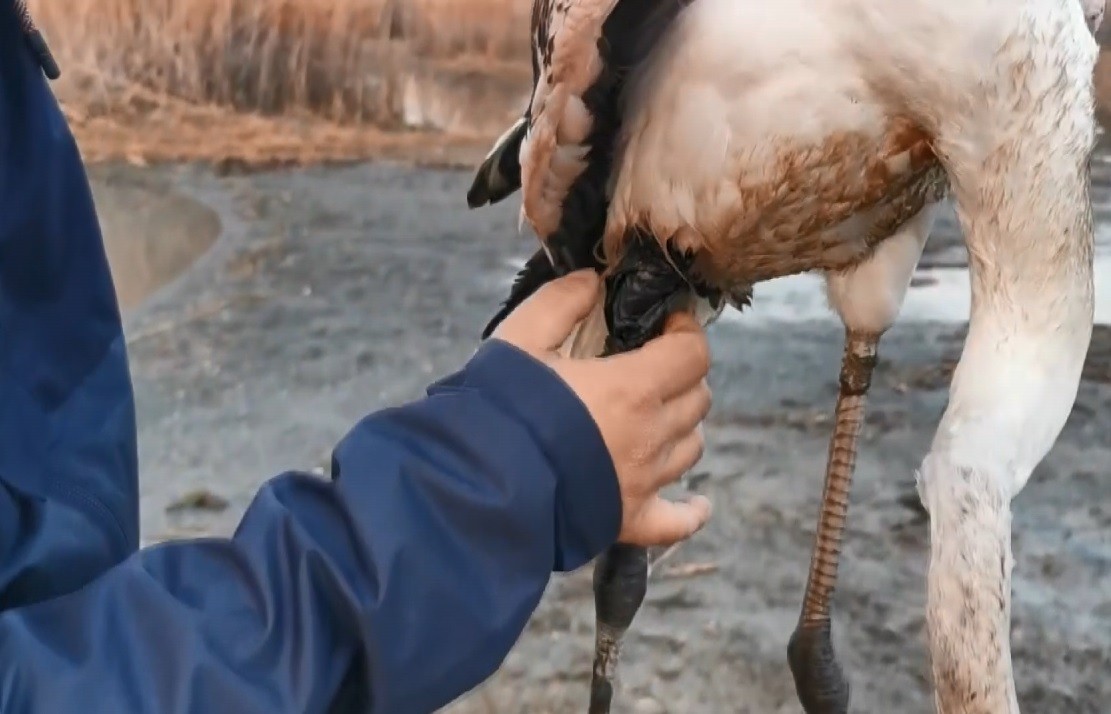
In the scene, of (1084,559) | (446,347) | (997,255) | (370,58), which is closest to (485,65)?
(370,58)

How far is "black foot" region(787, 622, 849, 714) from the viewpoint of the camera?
3.77ft

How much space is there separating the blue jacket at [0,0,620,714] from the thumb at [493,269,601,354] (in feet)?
0.14

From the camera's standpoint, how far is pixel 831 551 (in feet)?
3.74

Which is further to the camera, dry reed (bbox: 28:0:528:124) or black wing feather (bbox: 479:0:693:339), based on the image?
dry reed (bbox: 28:0:528:124)

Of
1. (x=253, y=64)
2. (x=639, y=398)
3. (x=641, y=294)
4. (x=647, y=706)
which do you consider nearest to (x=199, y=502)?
(x=647, y=706)

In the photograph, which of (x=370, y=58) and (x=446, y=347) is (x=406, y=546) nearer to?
(x=446, y=347)

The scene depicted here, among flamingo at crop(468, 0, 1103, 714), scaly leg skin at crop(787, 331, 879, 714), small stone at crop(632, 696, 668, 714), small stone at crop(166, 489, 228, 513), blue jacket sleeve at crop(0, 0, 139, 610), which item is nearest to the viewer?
blue jacket sleeve at crop(0, 0, 139, 610)

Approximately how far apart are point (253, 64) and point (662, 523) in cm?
316

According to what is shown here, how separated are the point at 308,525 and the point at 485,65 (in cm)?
304

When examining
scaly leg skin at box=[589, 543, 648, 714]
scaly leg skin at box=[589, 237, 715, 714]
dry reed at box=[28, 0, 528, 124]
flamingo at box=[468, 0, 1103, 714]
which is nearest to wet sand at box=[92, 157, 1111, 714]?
scaly leg skin at box=[589, 543, 648, 714]

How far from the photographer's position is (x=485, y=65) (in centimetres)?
333

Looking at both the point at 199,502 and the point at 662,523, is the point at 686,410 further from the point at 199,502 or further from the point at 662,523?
the point at 199,502

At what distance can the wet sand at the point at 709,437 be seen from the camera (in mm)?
1436

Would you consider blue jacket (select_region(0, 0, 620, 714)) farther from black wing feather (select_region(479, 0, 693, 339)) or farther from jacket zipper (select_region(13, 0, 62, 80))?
black wing feather (select_region(479, 0, 693, 339))
